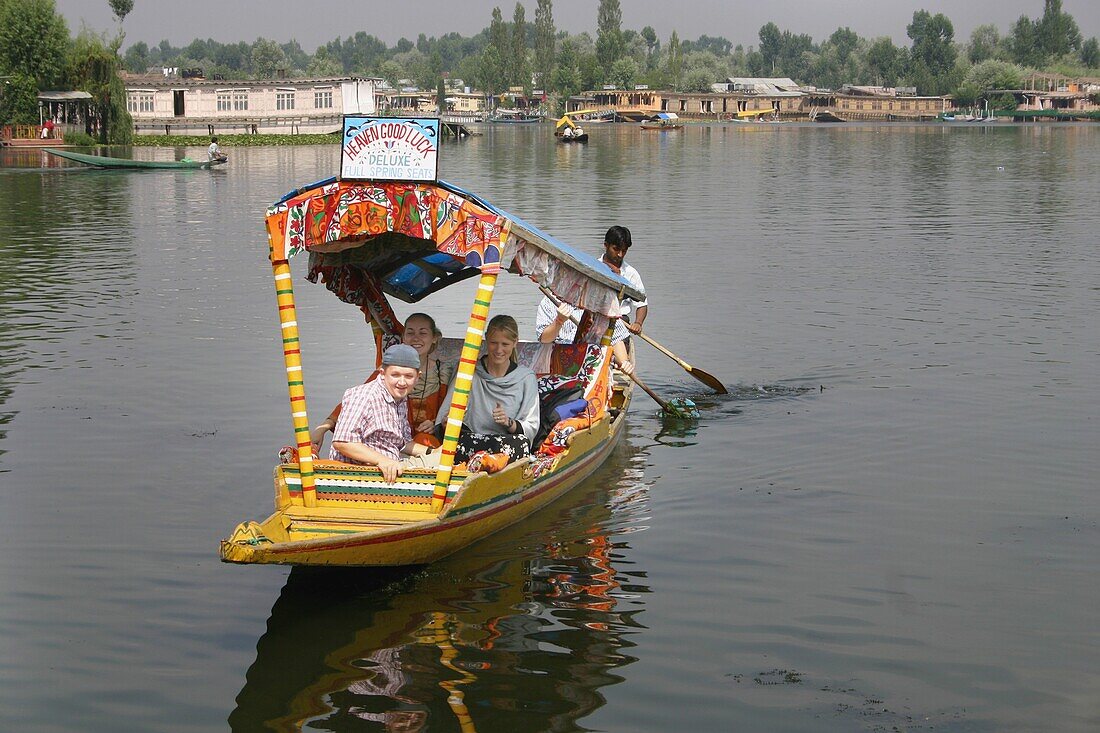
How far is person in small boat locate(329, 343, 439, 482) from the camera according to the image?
9844 millimetres

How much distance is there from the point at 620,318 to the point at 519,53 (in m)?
174

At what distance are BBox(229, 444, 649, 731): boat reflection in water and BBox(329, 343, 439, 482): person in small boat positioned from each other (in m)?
0.89

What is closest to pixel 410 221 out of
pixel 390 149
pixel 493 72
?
pixel 390 149

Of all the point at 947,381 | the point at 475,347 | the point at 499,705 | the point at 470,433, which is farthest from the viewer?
the point at 947,381

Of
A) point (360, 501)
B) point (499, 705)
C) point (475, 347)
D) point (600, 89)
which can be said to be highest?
point (600, 89)

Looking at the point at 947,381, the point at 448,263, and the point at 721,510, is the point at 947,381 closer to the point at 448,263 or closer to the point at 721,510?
the point at 721,510

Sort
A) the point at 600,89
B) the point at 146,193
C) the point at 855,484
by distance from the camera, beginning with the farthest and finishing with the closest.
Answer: the point at 600,89 < the point at 146,193 < the point at 855,484

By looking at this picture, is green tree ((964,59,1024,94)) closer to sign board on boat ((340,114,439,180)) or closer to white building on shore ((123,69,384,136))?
white building on shore ((123,69,384,136))

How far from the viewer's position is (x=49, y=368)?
17078mm

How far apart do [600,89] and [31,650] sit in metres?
176

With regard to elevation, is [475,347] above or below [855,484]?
above

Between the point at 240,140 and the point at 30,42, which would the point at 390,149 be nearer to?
the point at 30,42

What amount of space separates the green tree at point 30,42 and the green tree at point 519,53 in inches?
4340

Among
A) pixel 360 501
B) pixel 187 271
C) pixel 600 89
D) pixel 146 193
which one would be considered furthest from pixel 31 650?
pixel 600 89
